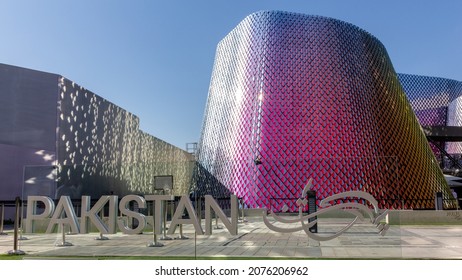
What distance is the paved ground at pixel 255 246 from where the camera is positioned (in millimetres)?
9922

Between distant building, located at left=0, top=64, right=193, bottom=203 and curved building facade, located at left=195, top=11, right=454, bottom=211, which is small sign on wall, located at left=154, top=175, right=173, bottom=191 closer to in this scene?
distant building, located at left=0, top=64, right=193, bottom=203

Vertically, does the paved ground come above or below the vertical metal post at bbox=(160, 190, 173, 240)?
below

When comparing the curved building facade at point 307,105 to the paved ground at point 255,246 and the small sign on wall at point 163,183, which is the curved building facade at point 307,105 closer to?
the small sign on wall at point 163,183

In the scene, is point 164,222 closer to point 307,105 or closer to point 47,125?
point 47,125

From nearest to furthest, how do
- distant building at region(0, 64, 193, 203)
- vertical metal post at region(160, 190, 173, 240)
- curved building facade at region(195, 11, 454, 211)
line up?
vertical metal post at region(160, 190, 173, 240) → distant building at region(0, 64, 193, 203) → curved building facade at region(195, 11, 454, 211)

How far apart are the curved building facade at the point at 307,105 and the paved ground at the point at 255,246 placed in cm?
2016

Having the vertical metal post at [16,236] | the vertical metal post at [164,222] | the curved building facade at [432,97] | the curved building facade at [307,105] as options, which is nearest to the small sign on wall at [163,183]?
the vertical metal post at [164,222]

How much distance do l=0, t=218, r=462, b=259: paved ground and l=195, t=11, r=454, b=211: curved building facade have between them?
20157 millimetres

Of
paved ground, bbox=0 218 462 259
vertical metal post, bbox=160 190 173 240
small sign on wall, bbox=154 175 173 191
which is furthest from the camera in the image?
small sign on wall, bbox=154 175 173 191

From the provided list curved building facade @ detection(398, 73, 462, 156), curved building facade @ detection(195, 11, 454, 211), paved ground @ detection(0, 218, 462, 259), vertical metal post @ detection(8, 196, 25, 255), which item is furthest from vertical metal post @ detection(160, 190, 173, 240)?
curved building facade @ detection(398, 73, 462, 156)

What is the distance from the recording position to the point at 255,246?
10180mm

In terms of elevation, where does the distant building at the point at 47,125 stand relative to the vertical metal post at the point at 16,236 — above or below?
above

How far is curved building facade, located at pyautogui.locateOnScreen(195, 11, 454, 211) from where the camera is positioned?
34.0 metres

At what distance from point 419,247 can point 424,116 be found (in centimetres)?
6040
